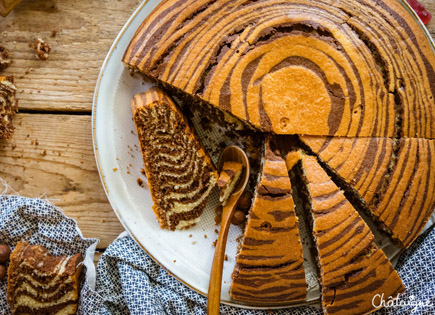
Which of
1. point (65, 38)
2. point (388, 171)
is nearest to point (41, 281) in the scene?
point (65, 38)

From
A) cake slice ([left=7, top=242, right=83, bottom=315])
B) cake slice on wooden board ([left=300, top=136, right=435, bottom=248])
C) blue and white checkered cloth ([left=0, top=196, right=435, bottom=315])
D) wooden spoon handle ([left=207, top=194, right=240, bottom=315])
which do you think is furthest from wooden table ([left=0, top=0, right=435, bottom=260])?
cake slice on wooden board ([left=300, top=136, right=435, bottom=248])

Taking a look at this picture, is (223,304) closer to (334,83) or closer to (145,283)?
(145,283)

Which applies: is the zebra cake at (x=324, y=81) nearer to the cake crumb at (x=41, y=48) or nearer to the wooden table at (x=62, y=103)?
the wooden table at (x=62, y=103)

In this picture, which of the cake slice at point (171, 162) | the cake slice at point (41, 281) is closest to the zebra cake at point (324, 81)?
the cake slice at point (171, 162)

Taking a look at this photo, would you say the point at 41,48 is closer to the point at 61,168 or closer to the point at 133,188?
the point at 61,168

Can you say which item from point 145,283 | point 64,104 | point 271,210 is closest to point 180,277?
point 145,283

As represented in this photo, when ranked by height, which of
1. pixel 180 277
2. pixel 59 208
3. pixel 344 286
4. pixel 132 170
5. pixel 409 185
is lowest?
pixel 59 208
